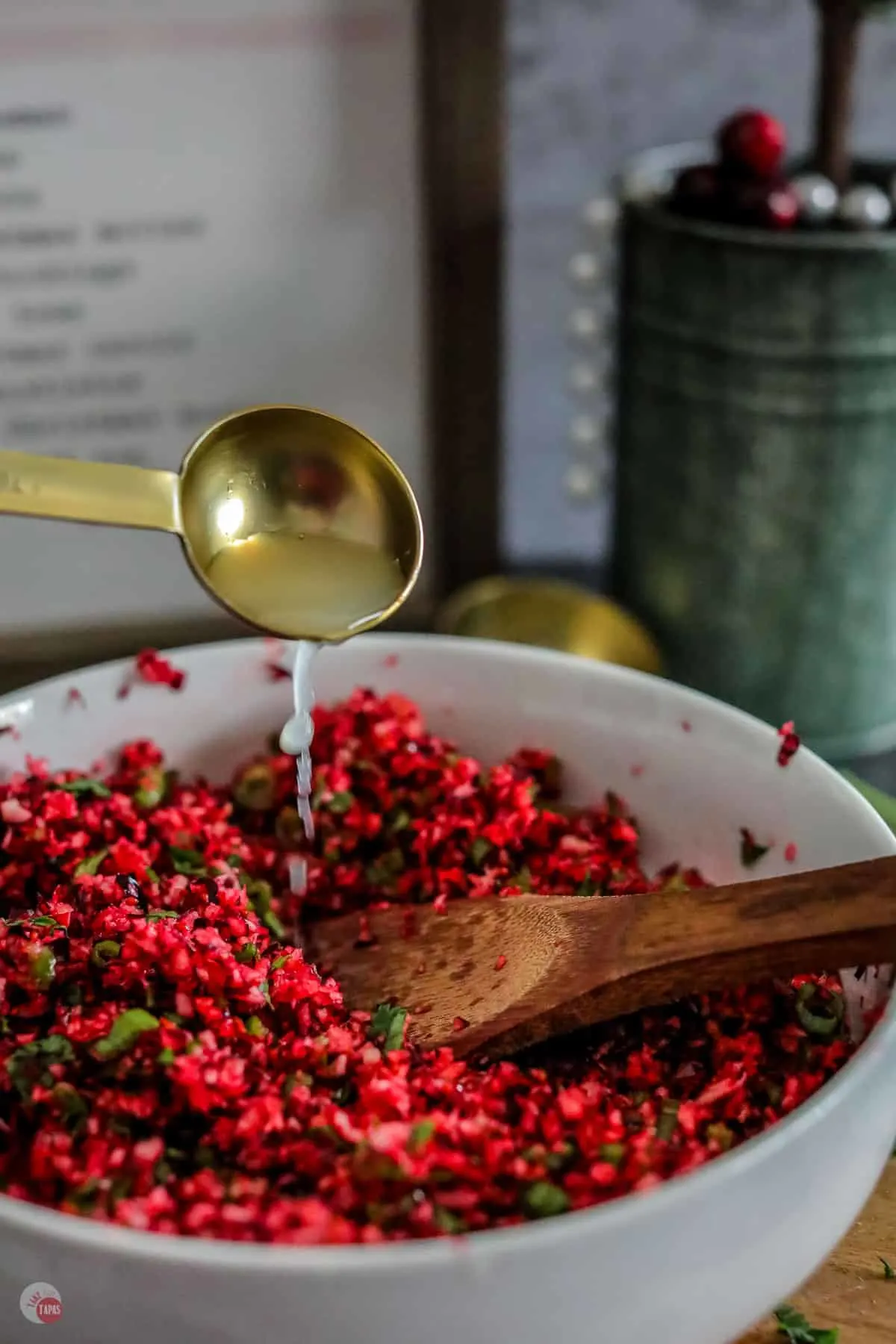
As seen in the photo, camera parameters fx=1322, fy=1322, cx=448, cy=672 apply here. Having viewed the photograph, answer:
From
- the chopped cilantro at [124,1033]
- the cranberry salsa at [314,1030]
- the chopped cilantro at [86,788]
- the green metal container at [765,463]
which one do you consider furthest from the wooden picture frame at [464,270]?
the chopped cilantro at [124,1033]

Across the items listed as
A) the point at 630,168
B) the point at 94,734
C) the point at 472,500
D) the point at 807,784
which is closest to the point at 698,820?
the point at 807,784

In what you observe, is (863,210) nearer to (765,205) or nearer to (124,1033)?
Answer: (765,205)

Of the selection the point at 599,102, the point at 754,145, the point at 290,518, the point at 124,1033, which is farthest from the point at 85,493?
the point at 599,102

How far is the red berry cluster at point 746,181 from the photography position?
1.13 meters

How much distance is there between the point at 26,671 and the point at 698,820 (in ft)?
2.71

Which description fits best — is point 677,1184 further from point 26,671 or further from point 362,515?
point 26,671

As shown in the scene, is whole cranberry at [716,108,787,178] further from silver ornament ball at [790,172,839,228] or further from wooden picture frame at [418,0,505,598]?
wooden picture frame at [418,0,505,598]

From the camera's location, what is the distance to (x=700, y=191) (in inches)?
46.0

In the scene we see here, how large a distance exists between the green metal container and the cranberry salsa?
39 cm

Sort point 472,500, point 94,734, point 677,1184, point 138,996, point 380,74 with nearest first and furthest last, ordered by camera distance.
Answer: point 677,1184, point 138,996, point 94,734, point 380,74, point 472,500

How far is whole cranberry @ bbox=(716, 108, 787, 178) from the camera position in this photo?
3.76 ft

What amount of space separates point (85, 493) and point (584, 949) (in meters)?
0.39

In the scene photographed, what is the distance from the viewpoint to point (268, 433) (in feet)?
2.83

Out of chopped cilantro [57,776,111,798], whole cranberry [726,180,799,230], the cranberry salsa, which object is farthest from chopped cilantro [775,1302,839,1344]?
whole cranberry [726,180,799,230]
